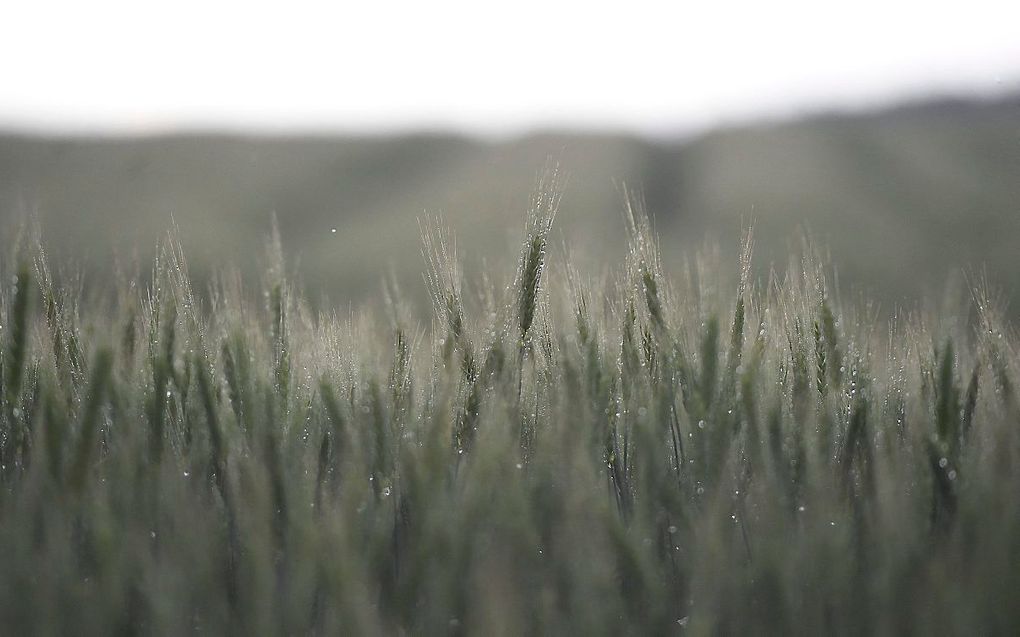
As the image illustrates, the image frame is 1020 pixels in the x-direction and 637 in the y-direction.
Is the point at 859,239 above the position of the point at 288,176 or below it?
below

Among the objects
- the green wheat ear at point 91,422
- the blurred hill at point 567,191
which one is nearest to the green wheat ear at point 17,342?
the green wheat ear at point 91,422

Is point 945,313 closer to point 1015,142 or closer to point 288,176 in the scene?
point 1015,142

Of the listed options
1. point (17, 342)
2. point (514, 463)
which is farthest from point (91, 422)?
point (514, 463)

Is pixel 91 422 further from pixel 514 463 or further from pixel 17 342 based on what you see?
pixel 514 463

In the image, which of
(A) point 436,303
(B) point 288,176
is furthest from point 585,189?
(A) point 436,303

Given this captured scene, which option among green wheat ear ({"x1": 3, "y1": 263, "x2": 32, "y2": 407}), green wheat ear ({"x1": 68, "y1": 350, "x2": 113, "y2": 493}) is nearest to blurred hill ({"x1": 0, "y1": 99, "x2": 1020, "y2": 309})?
green wheat ear ({"x1": 3, "y1": 263, "x2": 32, "y2": 407})

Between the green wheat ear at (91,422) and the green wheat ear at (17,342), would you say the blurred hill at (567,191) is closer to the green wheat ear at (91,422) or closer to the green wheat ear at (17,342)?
the green wheat ear at (17,342)

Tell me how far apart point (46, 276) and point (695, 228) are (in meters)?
16.9

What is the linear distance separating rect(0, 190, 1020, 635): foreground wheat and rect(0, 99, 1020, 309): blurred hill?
425 inches

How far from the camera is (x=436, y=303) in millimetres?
2414

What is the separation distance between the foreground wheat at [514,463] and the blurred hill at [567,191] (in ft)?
35.4

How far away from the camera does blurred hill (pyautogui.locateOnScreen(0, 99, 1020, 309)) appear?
15758 mm

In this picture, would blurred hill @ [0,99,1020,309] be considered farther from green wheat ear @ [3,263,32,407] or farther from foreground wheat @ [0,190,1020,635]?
green wheat ear @ [3,263,32,407]

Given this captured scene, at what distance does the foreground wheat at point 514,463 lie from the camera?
1403mm
